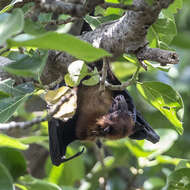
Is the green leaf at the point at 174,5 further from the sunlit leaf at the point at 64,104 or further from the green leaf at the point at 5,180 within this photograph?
the green leaf at the point at 5,180

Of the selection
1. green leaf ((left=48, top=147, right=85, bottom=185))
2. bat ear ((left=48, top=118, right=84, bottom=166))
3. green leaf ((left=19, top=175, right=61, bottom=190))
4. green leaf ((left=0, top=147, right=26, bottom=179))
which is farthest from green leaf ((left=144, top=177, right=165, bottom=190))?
green leaf ((left=0, top=147, right=26, bottom=179))

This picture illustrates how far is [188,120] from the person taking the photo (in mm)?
5227

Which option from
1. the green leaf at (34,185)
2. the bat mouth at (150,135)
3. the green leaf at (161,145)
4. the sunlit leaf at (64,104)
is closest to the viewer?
the sunlit leaf at (64,104)

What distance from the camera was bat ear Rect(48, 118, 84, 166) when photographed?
9.93ft

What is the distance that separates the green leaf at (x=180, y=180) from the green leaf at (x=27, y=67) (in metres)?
1.23

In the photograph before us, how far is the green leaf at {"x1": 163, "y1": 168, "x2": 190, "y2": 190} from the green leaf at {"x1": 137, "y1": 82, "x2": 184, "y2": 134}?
0.31m

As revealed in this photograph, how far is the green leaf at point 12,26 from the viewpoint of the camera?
1.31 m

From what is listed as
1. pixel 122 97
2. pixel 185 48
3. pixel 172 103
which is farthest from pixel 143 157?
pixel 185 48

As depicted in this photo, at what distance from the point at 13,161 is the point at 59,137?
50.5 inches

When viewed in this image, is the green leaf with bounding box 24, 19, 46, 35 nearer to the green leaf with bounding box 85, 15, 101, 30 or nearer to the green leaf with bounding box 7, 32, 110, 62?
the green leaf with bounding box 7, 32, 110, 62

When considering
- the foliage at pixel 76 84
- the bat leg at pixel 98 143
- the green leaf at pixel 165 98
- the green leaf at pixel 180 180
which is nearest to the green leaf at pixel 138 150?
the foliage at pixel 76 84

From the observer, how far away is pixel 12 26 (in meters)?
1.35

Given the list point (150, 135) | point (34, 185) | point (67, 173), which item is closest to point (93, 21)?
point (34, 185)

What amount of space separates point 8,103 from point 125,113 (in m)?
1.18
